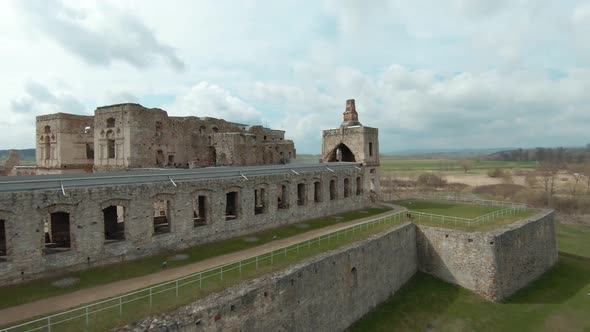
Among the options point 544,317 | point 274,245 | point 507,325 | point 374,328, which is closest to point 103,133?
point 274,245

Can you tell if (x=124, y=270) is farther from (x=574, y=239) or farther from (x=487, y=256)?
(x=574, y=239)

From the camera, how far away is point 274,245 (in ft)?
56.0

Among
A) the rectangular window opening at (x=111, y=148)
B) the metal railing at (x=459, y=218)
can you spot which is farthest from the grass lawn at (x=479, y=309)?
the rectangular window opening at (x=111, y=148)

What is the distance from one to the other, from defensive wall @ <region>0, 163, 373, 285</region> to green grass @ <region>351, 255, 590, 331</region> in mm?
8039

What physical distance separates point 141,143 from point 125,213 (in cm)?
1223

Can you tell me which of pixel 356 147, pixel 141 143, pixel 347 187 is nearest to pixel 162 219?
pixel 141 143

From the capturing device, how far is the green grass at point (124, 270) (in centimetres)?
1107

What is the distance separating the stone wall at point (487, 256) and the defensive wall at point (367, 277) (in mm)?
45

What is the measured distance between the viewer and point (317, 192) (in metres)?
25.4

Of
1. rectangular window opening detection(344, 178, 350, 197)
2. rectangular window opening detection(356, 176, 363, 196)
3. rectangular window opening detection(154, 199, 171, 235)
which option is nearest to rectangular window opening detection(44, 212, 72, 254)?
rectangular window opening detection(154, 199, 171, 235)

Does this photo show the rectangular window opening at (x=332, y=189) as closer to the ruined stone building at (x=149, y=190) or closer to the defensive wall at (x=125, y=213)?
the ruined stone building at (x=149, y=190)

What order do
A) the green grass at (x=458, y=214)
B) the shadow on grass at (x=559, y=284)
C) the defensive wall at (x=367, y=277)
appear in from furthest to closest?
1. the green grass at (x=458, y=214)
2. the shadow on grass at (x=559, y=284)
3. the defensive wall at (x=367, y=277)

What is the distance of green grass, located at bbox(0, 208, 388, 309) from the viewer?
11070 millimetres

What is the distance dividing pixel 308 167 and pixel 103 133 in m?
16.1
